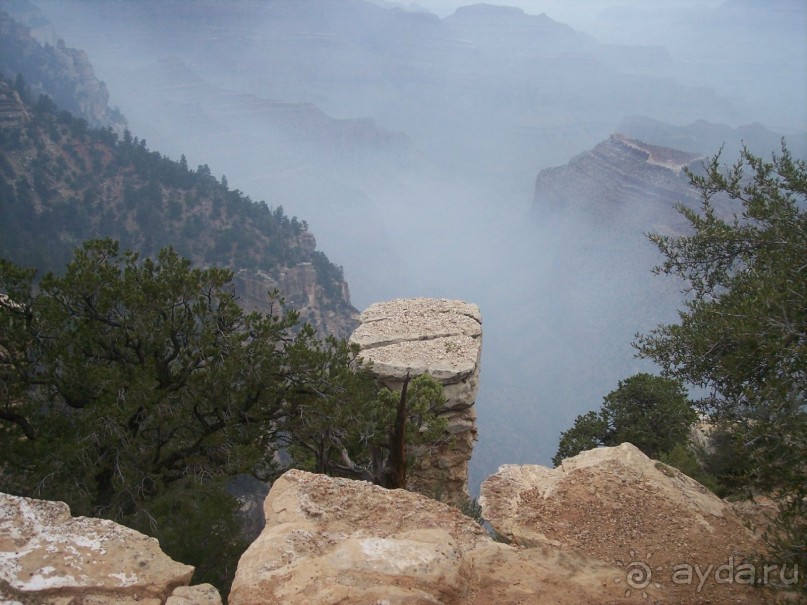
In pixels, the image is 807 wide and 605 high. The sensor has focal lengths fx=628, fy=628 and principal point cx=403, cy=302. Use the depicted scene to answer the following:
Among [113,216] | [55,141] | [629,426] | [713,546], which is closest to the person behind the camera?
[713,546]

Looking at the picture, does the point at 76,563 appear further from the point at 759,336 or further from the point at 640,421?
the point at 640,421

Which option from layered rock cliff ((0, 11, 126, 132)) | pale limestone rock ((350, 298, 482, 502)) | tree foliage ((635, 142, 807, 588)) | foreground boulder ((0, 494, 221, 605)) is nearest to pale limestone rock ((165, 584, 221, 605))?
foreground boulder ((0, 494, 221, 605))

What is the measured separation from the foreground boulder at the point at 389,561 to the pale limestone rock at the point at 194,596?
22 cm

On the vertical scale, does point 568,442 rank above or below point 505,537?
below

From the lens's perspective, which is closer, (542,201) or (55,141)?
(55,141)

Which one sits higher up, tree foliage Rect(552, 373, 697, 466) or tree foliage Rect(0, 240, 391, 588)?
tree foliage Rect(0, 240, 391, 588)

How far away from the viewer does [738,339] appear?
7.25 metres

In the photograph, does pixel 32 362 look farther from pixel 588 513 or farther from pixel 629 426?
pixel 629 426

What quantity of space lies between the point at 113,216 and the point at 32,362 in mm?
54860

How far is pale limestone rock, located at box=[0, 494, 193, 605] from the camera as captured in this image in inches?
233

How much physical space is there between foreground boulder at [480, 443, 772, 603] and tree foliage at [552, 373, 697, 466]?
9.77 m

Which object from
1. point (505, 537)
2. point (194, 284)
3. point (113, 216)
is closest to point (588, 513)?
point (505, 537)

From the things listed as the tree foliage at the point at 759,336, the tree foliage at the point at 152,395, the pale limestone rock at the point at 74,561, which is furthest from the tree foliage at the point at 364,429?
the pale limestone rock at the point at 74,561

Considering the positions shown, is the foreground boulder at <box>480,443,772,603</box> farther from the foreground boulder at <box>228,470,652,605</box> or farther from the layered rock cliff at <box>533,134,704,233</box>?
the layered rock cliff at <box>533,134,704,233</box>
